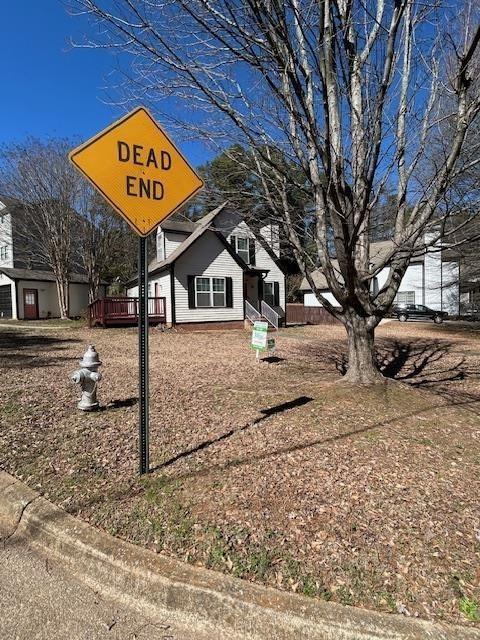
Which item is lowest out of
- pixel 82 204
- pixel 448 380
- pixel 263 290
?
pixel 448 380

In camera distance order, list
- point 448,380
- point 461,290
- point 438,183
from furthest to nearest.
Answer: point 461,290
point 448,380
point 438,183

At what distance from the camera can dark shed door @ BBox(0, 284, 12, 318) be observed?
29000 millimetres

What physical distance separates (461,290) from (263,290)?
18297 millimetres

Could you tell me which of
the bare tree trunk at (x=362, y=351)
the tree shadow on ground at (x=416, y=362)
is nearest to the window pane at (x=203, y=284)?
the tree shadow on ground at (x=416, y=362)

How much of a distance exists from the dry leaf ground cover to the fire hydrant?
0.16m

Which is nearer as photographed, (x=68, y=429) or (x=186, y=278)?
(x=68, y=429)

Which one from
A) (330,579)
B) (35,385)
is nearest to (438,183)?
(330,579)

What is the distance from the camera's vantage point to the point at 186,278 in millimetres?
19188

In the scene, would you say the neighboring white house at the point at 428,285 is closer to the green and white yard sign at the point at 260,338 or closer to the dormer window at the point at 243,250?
the dormer window at the point at 243,250

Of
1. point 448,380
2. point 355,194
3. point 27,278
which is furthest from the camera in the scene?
point 27,278

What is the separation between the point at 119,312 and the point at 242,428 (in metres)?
15.6

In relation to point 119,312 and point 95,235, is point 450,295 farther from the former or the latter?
point 95,235

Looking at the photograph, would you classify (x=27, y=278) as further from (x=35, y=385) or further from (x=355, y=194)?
(x=355, y=194)

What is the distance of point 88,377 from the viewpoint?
4.79 meters
